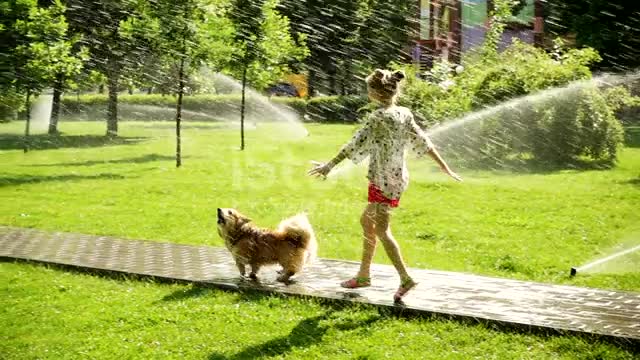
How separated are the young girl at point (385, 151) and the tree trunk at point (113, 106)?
17796 millimetres

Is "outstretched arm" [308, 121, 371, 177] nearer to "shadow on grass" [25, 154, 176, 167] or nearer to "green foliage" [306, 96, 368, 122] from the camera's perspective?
"shadow on grass" [25, 154, 176, 167]

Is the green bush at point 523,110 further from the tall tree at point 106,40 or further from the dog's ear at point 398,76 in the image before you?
the tall tree at point 106,40

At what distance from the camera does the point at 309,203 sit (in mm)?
10789

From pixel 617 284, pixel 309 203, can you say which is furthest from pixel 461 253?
pixel 309 203

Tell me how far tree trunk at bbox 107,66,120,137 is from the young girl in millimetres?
17796

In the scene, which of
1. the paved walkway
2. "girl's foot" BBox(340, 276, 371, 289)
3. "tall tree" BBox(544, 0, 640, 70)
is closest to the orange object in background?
"tall tree" BBox(544, 0, 640, 70)

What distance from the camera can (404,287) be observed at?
4.48 meters

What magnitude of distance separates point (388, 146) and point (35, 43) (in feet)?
43.4

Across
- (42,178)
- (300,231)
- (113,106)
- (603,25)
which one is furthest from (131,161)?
(603,25)

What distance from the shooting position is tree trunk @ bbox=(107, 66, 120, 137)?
2175 cm

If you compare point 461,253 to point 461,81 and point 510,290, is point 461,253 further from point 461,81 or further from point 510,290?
point 461,81

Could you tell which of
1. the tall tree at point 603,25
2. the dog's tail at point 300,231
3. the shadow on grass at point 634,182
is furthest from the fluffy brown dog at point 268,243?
the tall tree at point 603,25

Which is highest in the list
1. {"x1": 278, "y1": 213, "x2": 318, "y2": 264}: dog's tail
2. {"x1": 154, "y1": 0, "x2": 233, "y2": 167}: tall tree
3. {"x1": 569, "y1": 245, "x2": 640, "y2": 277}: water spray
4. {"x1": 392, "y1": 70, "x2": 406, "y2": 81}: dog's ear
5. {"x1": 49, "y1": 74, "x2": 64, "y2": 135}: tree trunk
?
{"x1": 154, "y1": 0, "x2": 233, "y2": 167}: tall tree

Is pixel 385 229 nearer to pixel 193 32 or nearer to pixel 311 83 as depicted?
pixel 193 32
